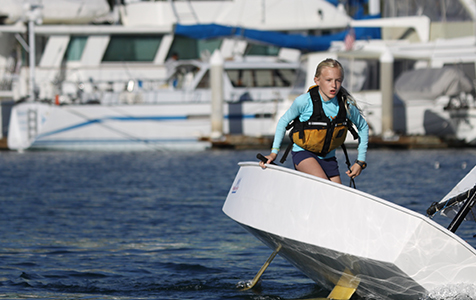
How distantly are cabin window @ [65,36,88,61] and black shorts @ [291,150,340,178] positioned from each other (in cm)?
2342

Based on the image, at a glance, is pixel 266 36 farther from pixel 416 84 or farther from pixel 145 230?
pixel 145 230

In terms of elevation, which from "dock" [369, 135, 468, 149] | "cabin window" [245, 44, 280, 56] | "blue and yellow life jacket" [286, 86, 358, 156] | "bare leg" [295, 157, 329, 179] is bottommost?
"dock" [369, 135, 468, 149]

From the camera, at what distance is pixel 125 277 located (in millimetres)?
7402

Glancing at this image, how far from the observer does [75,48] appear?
28.3 meters

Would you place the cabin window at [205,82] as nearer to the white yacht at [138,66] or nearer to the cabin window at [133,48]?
the white yacht at [138,66]

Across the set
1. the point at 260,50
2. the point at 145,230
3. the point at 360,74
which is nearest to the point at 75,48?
the point at 260,50

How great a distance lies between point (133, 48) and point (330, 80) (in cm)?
2362

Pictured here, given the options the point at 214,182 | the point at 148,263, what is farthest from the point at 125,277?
the point at 214,182

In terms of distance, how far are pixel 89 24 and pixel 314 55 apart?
9899 millimetres

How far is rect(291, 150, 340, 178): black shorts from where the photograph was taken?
575 centimetres

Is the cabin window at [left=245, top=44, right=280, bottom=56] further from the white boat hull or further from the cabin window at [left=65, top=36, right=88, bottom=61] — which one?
the white boat hull

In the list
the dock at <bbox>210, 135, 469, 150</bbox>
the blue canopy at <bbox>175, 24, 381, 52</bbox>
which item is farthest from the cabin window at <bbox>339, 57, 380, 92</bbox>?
the blue canopy at <bbox>175, 24, 381, 52</bbox>

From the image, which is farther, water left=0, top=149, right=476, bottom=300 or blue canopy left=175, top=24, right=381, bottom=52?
blue canopy left=175, top=24, right=381, bottom=52

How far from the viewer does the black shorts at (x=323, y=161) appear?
5.75 metres
